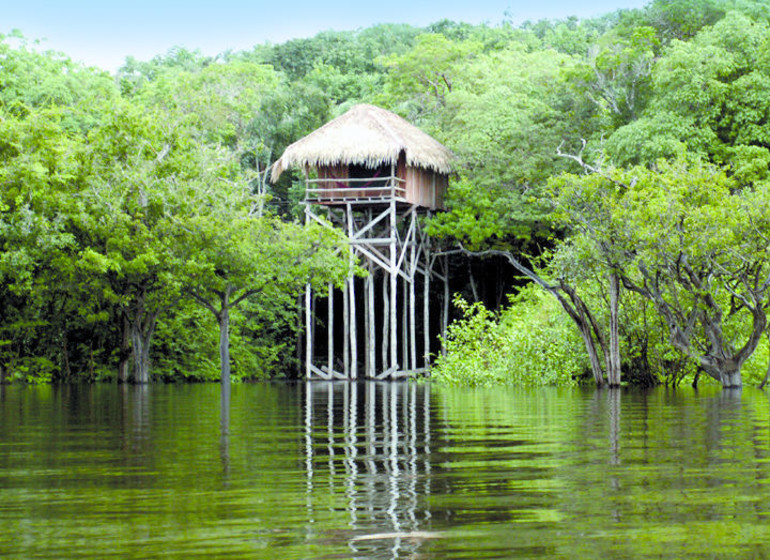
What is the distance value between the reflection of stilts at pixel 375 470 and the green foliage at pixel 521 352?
1303 cm

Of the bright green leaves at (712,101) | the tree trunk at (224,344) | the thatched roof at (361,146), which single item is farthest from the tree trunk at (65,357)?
the bright green leaves at (712,101)

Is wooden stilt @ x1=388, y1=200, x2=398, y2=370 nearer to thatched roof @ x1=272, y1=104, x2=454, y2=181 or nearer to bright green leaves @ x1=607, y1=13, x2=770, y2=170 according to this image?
thatched roof @ x1=272, y1=104, x2=454, y2=181

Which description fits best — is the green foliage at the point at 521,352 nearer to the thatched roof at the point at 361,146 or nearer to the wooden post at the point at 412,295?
the wooden post at the point at 412,295

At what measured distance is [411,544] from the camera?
11.1 feet

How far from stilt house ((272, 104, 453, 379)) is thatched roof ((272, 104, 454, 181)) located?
0.03m

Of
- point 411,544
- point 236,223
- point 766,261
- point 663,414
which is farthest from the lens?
point 236,223

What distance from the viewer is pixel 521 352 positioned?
24.5 meters

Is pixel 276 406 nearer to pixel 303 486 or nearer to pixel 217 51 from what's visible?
pixel 303 486

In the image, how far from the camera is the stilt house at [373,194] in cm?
2997

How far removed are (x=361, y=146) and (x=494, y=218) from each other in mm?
4724

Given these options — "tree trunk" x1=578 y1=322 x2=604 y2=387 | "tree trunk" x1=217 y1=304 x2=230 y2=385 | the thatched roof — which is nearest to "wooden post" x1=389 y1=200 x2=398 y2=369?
the thatched roof

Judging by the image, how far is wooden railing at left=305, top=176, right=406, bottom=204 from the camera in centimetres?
3039

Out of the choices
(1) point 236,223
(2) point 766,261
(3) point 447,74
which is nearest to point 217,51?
(3) point 447,74

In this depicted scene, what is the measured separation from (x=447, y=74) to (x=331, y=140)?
11536 mm
